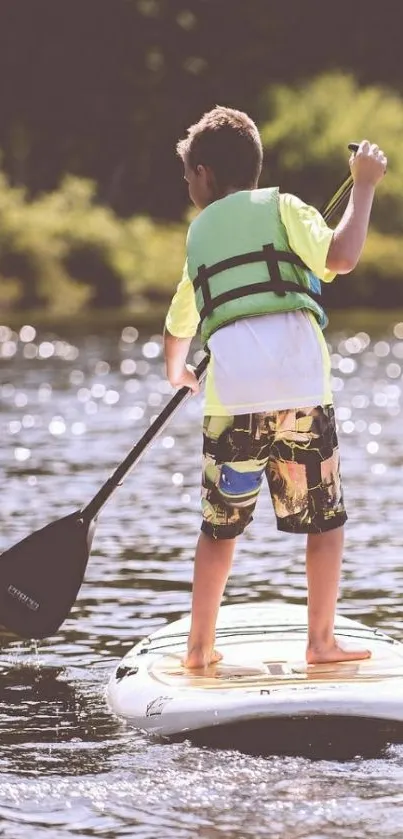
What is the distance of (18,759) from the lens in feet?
17.1

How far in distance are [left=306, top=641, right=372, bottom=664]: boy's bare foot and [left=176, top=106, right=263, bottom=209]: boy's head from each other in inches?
53.9

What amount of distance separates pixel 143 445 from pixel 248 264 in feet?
2.91

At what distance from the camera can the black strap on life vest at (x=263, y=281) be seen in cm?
534

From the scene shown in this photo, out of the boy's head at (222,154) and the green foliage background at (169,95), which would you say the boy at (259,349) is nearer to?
the boy's head at (222,154)

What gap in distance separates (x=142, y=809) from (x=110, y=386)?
51.5 ft

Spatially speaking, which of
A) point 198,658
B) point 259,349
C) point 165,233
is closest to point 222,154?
point 259,349

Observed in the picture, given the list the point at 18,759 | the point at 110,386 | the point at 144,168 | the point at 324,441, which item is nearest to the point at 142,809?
the point at 18,759

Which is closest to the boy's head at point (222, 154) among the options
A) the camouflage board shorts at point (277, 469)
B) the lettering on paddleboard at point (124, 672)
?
the camouflage board shorts at point (277, 469)

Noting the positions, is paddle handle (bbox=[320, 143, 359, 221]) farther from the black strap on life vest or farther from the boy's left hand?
the boy's left hand

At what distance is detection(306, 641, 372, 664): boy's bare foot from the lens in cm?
565

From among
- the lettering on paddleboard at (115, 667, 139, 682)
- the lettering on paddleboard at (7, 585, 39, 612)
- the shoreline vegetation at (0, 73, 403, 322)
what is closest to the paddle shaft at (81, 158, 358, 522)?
the lettering on paddleboard at (7, 585, 39, 612)

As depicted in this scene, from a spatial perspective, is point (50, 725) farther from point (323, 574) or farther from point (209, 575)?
point (323, 574)

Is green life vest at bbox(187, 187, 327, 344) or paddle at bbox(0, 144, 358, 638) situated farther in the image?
paddle at bbox(0, 144, 358, 638)

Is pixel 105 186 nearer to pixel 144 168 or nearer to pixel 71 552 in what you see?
pixel 144 168
